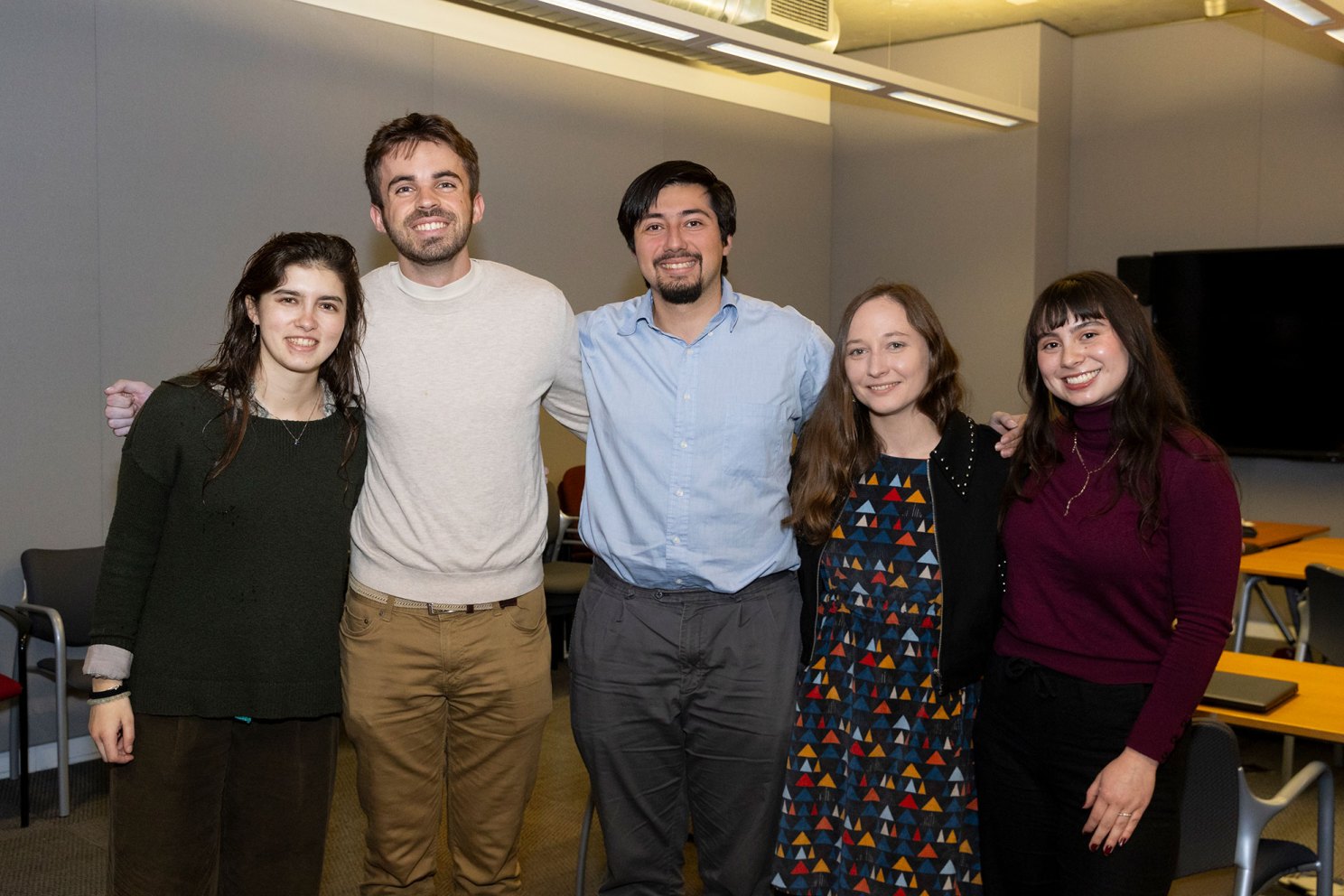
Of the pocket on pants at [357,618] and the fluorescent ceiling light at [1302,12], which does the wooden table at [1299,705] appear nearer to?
the pocket on pants at [357,618]

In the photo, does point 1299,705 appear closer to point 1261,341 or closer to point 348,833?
point 348,833

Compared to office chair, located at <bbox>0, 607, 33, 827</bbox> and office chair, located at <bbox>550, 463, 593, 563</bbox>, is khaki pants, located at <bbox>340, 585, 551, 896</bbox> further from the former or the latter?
office chair, located at <bbox>550, 463, 593, 563</bbox>

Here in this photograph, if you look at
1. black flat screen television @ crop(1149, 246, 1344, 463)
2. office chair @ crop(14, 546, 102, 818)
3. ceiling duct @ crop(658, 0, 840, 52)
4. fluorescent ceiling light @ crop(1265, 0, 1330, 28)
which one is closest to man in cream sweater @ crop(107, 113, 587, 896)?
office chair @ crop(14, 546, 102, 818)

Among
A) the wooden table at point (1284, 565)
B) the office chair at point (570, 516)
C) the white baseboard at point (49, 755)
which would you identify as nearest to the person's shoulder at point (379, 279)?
the white baseboard at point (49, 755)

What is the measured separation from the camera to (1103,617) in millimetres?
2037

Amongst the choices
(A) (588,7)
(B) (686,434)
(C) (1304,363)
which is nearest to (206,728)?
(B) (686,434)

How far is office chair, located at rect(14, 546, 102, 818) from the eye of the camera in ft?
13.6

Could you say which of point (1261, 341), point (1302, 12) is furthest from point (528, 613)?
point (1261, 341)

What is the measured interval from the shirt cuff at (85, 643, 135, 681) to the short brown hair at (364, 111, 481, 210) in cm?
107

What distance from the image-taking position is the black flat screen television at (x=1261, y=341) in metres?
6.77

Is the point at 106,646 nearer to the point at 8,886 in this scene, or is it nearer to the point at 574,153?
the point at 8,886

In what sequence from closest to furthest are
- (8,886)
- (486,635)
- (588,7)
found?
(486,635)
(8,886)
(588,7)

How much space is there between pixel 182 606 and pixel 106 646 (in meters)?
0.15

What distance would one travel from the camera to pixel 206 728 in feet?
7.06
